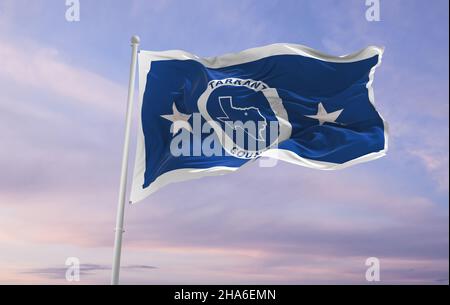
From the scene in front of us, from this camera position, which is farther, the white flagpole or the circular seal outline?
the circular seal outline

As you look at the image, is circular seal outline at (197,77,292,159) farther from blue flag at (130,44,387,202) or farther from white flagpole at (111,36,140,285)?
white flagpole at (111,36,140,285)

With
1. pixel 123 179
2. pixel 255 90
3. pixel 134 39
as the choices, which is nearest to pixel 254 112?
pixel 255 90

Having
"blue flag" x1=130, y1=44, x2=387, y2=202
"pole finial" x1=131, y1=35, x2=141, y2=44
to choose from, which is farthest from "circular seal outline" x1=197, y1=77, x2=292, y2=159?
"pole finial" x1=131, y1=35, x2=141, y2=44

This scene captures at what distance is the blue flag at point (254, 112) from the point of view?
42.8 ft

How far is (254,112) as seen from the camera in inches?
537

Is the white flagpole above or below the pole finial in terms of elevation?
below

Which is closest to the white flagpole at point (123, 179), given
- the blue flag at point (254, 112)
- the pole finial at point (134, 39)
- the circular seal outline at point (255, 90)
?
the pole finial at point (134, 39)

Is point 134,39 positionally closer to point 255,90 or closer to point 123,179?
point 255,90

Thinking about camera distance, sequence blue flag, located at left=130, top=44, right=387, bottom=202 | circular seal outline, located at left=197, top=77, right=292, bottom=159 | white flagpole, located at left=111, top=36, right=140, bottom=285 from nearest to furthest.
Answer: white flagpole, located at left=111, top=36, right=140, bottom=285 < blue flag, located at left=130, top=44, right=387, bottom=202 < circular seal outline, located at left=197, top=77, right=292, bottom=159

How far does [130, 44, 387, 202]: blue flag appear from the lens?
513 inches

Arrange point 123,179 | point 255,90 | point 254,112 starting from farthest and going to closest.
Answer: point 255,90, point 254,112, point 123,179

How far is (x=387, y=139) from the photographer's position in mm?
13289

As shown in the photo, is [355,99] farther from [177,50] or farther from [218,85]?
[177,50]

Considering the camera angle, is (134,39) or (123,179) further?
(134,39)
